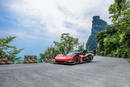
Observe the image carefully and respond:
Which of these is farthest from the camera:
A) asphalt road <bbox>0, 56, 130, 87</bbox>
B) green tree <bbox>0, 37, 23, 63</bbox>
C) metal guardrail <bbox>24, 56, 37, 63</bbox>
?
green tree <bbox>0, 37, 23, 63</bbox>

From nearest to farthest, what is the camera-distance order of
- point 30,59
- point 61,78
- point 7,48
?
point 61,78, point 30,59, point 7,48

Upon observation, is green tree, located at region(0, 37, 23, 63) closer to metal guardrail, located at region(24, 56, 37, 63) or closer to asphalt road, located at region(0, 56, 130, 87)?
metal guardrail, located at region(24, 56, 37, 63)

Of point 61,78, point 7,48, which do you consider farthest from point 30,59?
point 61,78

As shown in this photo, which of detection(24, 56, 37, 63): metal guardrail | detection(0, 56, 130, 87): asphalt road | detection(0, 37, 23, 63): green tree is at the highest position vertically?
detection(0, 37, 23, 63): green tree

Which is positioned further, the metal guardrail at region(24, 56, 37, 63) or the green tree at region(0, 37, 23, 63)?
the green tree at region(0, 37, 23, 63)

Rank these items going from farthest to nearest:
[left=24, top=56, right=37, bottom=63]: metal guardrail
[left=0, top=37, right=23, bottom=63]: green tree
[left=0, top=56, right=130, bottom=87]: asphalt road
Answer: [left=0, top=37, right=23, bottom=63]: green tree, [left=24, top=56, right=37, bottom=63]: metal guardrail, [left=0, top=56, right=130, bottom=87]: asphalt road

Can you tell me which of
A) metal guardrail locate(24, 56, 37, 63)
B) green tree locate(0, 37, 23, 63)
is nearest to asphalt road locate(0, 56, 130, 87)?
metal guardrail locate(24, 56, 37, 63)

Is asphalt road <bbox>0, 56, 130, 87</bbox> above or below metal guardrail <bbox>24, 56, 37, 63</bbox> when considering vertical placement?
below

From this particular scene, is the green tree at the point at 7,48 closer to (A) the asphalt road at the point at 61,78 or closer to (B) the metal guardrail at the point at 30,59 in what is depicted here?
(B) the metal guardrail at the point at 30,59

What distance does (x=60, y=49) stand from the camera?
128 feet

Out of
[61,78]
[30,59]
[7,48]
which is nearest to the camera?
[61,78]

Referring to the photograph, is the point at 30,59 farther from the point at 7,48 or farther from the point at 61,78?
the point at 61,78

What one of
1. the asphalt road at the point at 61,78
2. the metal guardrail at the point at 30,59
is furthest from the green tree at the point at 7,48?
the asphalt road at the point at 61,78

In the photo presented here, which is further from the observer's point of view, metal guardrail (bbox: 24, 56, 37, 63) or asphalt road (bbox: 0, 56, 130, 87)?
metal guardrail (bbox: 24, 56, 37, 63)
